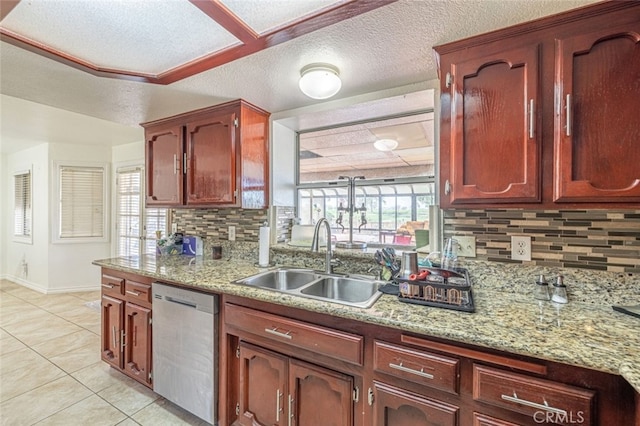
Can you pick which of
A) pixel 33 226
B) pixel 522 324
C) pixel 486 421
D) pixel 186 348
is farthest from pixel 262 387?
pixel 33 226

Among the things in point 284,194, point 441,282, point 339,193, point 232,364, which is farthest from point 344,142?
point 232,364

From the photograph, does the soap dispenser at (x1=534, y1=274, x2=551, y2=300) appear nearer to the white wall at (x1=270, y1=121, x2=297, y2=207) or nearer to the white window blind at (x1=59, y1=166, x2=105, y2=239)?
the white wall at (x1=270, y1=121, x2=297, y2=207)

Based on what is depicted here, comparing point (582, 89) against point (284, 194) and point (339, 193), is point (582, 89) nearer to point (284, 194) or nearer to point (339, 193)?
point (339, 193)

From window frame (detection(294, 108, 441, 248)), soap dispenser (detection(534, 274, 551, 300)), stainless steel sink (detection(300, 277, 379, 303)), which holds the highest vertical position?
window frame (detection(294, 108, 441, 248))

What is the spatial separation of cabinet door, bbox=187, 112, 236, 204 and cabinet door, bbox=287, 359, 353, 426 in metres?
1.28

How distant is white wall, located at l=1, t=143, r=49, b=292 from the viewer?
4.25 meters

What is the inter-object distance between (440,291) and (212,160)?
6.02 feet

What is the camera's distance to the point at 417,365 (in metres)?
1.07

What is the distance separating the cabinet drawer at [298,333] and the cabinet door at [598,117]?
3.49 ft

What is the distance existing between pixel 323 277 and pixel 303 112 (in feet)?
4.14

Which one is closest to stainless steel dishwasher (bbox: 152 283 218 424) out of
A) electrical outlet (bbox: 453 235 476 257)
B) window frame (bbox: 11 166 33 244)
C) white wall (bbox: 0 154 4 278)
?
electrical outlet (bbox: 453 235 476 257)

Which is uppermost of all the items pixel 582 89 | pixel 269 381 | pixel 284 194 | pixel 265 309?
pixel 582 89

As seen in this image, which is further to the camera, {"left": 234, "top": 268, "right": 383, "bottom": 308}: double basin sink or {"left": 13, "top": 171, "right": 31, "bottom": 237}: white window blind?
{"left": 13, "top": 171, "right": 31, "bottom": 237}: white window blind

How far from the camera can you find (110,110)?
2.28 meters
